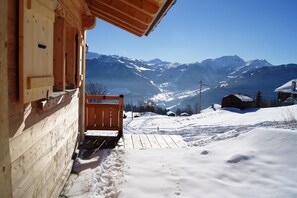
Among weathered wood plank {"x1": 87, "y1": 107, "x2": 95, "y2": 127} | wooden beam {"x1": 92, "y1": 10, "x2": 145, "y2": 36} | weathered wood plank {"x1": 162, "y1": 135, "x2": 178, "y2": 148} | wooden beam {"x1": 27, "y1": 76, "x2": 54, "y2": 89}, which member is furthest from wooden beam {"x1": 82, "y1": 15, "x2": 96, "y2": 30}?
wooden beam {"x1": 27, "y1": 76, "x2": 54, "y2": 89}

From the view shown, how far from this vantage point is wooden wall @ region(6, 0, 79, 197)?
1983mm

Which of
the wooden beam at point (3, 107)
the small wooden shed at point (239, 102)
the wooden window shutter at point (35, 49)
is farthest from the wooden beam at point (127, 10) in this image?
the small wooden shed at point (239, 102)

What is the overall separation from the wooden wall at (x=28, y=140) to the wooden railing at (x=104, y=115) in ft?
14.0

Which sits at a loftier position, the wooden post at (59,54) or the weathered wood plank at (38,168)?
the wooden post at (59,54)

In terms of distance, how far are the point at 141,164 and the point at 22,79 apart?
4068 mm

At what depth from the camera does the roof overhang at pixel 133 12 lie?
484 centimetres

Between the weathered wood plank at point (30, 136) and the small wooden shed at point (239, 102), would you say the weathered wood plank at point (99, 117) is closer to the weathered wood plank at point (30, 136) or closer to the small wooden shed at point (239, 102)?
the weathered wood plank at point (30, 136)

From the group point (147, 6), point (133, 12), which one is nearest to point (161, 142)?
point (133, 12)

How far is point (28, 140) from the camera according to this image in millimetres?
Answer: 2459

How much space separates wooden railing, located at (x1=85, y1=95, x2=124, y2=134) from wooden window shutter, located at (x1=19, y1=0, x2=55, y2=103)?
551cm

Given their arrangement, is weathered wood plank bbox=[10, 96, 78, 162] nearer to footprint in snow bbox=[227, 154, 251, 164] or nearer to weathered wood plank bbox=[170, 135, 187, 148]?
footprint in snow bbox=[227, 154, 251, 164]

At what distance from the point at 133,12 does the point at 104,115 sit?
3.64 meters

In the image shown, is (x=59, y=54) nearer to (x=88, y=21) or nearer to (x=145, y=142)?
A: (x=88, y=21)

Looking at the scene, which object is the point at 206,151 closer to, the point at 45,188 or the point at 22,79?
the point at 45,188
